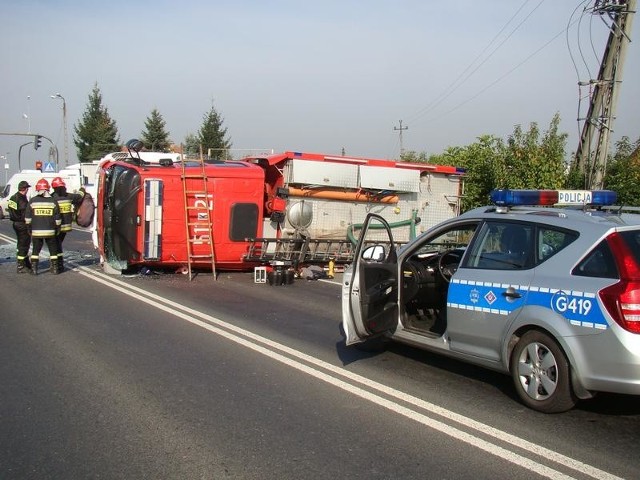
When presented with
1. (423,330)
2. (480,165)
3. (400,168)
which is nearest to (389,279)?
(423,330)

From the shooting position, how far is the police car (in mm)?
4223

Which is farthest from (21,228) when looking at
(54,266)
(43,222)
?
(54,266)

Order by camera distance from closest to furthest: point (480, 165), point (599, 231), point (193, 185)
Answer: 1. point (599, 231)
2. point (193, 185)
3. point (480, 165)

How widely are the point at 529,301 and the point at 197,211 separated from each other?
8.56 metres

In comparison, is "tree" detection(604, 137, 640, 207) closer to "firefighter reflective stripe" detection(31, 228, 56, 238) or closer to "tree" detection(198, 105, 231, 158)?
"firefighter reflective stripe" detection(31, 228, 56, 238)

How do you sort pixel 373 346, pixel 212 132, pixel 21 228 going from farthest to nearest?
pixel 212 132 → pixel 21 228 → pixel 373 346

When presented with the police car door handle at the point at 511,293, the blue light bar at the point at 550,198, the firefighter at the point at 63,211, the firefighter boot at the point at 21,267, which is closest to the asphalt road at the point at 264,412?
the police car door handle at the point at 511,293

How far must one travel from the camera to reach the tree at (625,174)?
1262cm

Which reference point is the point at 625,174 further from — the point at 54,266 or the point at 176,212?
the point at 54,266

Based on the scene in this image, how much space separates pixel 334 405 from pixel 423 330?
1458 mm

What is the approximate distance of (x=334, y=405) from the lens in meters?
4.90

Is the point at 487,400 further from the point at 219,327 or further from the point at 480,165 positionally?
the point at 480,165

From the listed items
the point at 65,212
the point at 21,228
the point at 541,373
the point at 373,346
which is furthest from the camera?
the point at 65,212

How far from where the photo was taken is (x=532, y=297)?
4699 millimetres
